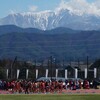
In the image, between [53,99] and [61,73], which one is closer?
[53,99]

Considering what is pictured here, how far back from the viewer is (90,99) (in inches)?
1479

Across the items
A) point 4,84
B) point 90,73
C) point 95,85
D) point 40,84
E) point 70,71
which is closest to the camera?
point 40,84

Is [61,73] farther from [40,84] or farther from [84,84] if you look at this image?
[40,84]

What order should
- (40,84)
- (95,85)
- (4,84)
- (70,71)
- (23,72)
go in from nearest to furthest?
(40,84), (4,84), (95,85), (23,72), (70,71)

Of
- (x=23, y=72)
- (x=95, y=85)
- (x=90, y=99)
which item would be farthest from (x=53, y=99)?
(x=23, y=72)

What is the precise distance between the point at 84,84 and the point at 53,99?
2984 centimetres

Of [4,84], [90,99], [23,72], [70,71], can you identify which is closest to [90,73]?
[70,71]

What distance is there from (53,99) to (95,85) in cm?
3258

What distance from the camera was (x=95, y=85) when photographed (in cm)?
6912

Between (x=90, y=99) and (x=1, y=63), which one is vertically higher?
(x=1, y=63)

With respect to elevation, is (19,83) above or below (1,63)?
below

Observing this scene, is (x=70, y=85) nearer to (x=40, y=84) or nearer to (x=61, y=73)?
(x=40, y=84)

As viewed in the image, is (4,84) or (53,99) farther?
(4,84)

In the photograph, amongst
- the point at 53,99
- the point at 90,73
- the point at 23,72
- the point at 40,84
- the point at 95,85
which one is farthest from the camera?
the point at 90,73
